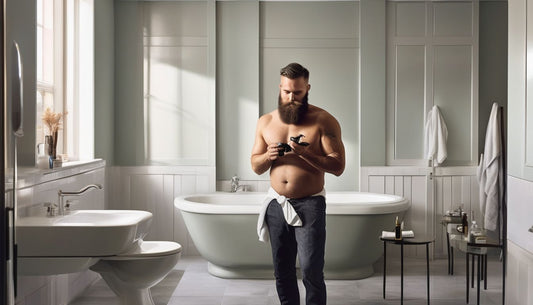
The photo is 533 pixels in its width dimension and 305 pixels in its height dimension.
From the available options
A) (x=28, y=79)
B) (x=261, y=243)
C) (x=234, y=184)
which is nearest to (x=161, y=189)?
(x=234, y=184)

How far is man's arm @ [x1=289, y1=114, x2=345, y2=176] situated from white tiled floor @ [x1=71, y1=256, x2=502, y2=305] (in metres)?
1.40

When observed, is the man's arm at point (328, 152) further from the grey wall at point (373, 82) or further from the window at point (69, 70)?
the grey wall at point (373, 82)

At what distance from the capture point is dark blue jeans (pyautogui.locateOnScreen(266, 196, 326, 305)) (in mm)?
3311

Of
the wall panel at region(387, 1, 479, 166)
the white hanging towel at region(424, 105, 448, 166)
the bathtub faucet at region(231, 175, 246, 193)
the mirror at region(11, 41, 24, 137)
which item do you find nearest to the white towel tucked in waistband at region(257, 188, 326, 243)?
the mirror at region(11, 41, 24, 137)

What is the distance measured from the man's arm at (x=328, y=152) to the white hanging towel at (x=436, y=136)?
2.62 meters

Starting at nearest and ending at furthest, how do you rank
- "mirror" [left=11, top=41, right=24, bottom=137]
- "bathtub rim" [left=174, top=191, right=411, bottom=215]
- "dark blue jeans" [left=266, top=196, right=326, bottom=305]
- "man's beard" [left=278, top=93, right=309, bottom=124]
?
"mirror" [left=11, top=41, right=24, bottom=137] → "dark blue jeans" [left=266, top=196, right=326, bottom=305] → "man's beard" [left=278, top=93, right=309, bottom=124] → "bathtub rim" [left=174, top=191, right=411, bottom=215]

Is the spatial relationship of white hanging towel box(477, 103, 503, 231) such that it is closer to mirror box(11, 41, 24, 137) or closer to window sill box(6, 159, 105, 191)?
window sill box(6, 159, 105, 191)

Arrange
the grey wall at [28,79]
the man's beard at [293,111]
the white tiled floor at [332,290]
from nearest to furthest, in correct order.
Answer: the grey wall at [28,79] < the man's beard at [293,111] < the white tiled floor at [332,290]

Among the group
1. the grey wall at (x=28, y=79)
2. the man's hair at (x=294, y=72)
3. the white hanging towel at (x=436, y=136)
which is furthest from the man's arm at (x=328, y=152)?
the white hanging towel at (x=436, y=136)

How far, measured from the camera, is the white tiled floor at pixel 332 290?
4395 millimetres

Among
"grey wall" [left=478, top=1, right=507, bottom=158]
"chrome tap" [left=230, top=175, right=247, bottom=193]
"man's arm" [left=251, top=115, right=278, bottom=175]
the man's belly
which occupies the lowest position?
"chrome tap" [left=230, top=175, right=247, bottom=193]

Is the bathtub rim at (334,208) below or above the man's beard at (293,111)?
below

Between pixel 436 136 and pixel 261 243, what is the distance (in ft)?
6.87

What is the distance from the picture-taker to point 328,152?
341cm
